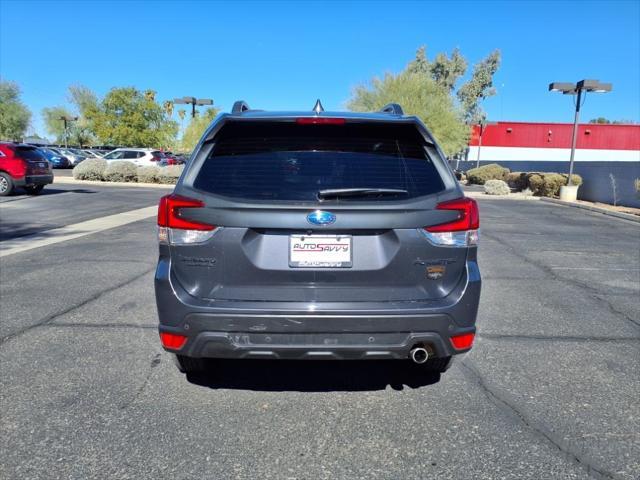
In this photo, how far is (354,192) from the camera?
2949mm

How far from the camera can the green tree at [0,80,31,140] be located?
73.9 meters

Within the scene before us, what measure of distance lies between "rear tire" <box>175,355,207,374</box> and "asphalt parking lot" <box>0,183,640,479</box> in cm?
13

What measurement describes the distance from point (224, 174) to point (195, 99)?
30843 millimetres

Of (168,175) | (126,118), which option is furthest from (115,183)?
(126,118)

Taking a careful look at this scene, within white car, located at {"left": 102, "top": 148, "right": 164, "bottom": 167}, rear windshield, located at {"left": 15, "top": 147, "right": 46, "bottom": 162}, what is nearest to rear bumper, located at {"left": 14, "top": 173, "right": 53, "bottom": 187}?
rear windshield, located at {"left": 15, "top": 147, "right": 46, "bottom": 162}

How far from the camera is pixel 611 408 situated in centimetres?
344

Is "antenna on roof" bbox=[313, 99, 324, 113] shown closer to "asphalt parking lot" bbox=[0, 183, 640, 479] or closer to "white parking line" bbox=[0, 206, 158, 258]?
"asphalt parking lot" bbox=[0, 183, 640, 479]

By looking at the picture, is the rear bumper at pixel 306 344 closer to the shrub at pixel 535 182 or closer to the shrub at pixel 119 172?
the shrub at pixel 119 172

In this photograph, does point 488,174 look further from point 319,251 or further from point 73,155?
point 319,251

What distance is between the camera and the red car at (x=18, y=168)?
17625mm

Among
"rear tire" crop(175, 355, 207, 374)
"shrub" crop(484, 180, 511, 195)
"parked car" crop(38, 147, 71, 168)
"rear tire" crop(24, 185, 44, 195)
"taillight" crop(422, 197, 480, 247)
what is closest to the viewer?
"taillight" crop(422, 197, 480, 247)

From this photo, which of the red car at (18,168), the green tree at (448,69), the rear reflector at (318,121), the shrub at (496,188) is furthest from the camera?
the green tree at (448,69)

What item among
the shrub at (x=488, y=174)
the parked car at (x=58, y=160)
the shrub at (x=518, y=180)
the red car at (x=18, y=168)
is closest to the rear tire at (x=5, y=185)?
the red car at (x=18, y=168)

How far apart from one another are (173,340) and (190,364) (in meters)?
0.57
